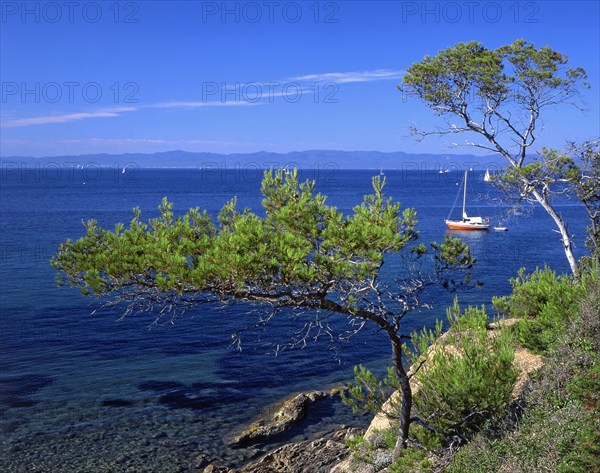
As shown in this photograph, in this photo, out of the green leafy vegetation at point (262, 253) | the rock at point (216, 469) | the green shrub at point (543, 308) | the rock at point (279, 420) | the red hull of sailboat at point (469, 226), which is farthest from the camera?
the red hull of sailboat at point (469, 226)

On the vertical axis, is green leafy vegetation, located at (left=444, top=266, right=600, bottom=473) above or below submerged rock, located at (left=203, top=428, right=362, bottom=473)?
above

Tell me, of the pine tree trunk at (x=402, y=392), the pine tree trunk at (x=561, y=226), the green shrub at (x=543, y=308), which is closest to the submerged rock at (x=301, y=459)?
the pine tree trunk at (x=402, y=392)

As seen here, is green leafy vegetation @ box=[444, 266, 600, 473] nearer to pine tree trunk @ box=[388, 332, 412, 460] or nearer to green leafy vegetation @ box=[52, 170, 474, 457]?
pine tree trunk @ box=[388, 332, 412, 460]

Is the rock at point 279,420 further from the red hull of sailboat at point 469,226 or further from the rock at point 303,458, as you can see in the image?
the red hull of sailboat at point 469,226

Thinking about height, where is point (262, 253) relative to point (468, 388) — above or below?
above

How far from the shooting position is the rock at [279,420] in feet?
68.0

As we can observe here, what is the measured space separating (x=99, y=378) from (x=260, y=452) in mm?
10248

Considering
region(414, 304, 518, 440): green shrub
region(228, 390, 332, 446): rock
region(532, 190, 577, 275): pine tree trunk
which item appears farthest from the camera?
region(532, 190, 577, 275): pine tree trunk

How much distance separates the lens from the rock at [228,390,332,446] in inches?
816

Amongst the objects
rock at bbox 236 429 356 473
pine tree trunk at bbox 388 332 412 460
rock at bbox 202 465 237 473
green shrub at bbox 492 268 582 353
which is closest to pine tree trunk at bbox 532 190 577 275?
green shrub at bbox 492 268 582 353

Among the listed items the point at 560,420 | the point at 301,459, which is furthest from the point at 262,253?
the point at 301,459

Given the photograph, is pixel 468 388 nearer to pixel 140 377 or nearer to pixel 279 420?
pixel 279 420

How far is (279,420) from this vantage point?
72.4 ft

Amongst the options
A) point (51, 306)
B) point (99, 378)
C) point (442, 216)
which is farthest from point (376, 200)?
point (442, 216)
